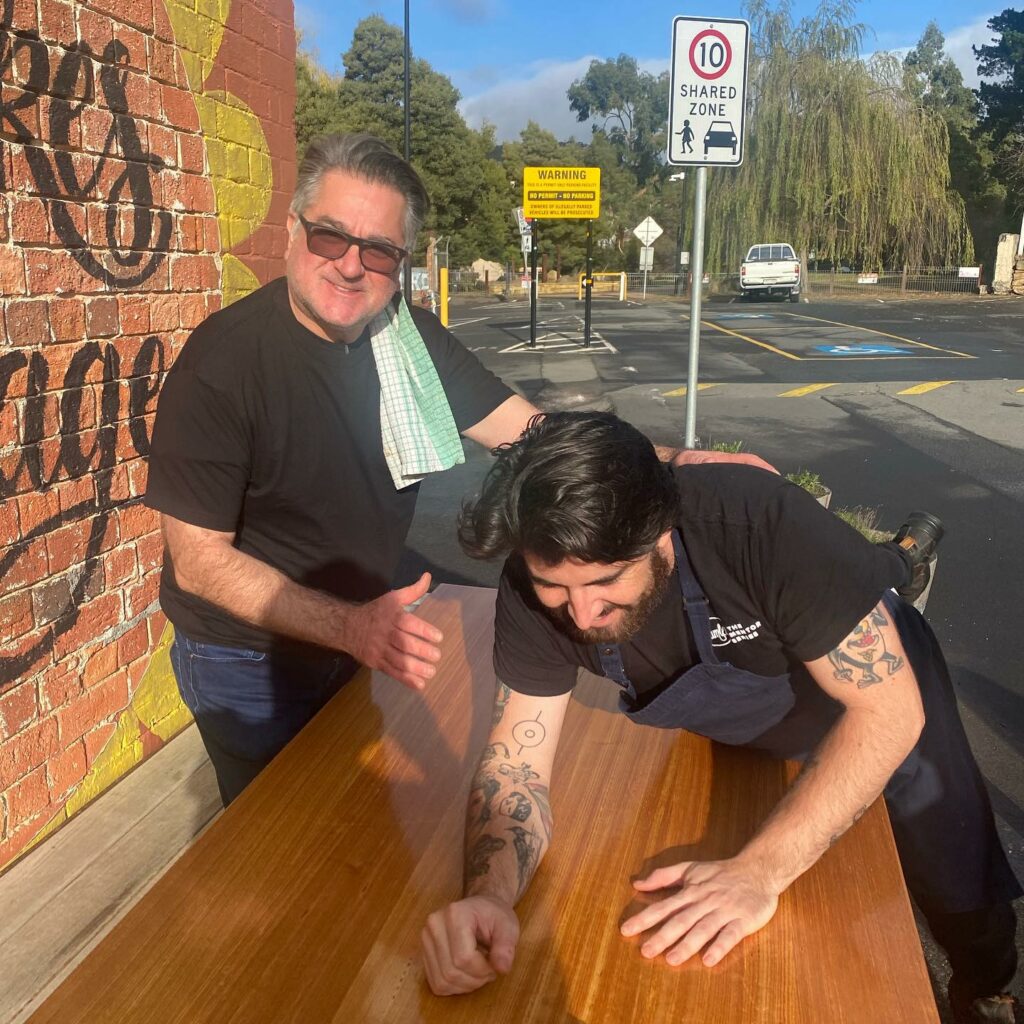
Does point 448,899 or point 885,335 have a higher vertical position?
point 448,899

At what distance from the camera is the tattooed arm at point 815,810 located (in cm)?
141

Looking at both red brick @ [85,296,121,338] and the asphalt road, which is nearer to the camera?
red brick @ [85,296,121,338]

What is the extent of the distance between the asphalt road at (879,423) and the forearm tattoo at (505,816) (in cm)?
108

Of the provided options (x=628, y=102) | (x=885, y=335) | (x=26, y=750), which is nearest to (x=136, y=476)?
(x=26, y=750)

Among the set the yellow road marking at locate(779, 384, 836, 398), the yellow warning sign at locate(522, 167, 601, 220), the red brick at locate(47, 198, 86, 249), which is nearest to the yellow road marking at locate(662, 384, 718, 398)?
the yellow road marking at locate(779, 384, 836, 398)

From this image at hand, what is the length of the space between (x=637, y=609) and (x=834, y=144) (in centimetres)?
3291

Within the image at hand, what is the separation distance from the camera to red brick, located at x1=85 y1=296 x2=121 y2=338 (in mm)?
2623

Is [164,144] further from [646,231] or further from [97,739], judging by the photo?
[646,231]

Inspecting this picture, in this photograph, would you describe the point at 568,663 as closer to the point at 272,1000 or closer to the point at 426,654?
the point at 426,654

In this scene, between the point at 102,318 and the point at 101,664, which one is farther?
the point at 101,664

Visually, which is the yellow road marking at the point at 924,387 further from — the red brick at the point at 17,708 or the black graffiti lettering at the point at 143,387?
the red brick at the point at 17,708

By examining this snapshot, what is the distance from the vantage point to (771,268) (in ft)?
106

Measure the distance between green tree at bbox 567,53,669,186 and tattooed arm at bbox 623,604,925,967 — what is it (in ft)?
275

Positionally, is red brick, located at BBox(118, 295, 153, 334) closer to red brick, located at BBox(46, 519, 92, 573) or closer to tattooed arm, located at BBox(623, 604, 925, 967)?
red brick, located at BBox(46, 519, 92, 573)
